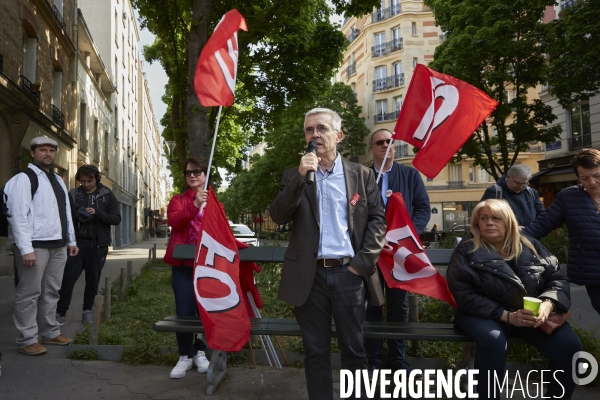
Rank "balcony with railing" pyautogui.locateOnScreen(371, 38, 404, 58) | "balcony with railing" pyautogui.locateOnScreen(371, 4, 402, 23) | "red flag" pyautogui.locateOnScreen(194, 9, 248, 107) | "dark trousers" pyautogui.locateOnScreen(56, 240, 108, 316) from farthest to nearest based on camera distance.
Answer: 1. "balcony with railing" pyautogui.locateOnScreen(371, 4, 402, 23)
2. "balcony with railing" pyautogui.locateOnScreen(371, 38, 404, 58)
3. "dark trousers" pyautogui.locateOnScreen(56, 240, 108, 316)
4. "red flag" pyautogui.locateOnScreen(194, 9, 248, 107)

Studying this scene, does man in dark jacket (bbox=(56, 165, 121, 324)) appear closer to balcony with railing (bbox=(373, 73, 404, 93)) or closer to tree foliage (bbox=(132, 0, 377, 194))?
tree foliage (bbox=(132, 0, 377, 194))

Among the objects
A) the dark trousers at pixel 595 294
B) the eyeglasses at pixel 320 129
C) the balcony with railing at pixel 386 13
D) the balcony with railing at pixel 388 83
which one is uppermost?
the balcony with railing at pixel 386 13

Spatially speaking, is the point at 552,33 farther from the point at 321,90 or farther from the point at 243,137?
the point at 243,137

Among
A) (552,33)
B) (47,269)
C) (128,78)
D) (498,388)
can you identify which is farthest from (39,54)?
(128,78)

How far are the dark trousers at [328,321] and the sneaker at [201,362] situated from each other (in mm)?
1679

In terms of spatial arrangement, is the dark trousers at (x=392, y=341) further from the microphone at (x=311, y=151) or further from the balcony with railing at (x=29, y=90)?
the balcony with railing at (x=29, y=90)

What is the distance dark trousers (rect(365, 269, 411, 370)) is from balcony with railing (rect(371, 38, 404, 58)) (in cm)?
4726

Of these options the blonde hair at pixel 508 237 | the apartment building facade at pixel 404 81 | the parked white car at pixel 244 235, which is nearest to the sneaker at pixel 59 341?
the blonde hair at pixel 508 237

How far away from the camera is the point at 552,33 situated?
634 inches

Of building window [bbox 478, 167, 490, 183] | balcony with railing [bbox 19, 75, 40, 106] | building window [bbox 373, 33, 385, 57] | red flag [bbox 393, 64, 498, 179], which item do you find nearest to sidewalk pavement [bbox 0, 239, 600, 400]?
red flag [bbox 393, 64, 498, 179]

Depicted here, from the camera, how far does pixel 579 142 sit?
2534 centimetres

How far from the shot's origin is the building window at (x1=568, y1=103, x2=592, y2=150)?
24766 millimetres

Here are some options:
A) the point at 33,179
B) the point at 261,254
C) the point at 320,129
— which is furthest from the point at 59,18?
the point at 320,129

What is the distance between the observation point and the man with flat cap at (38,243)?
5277mm
